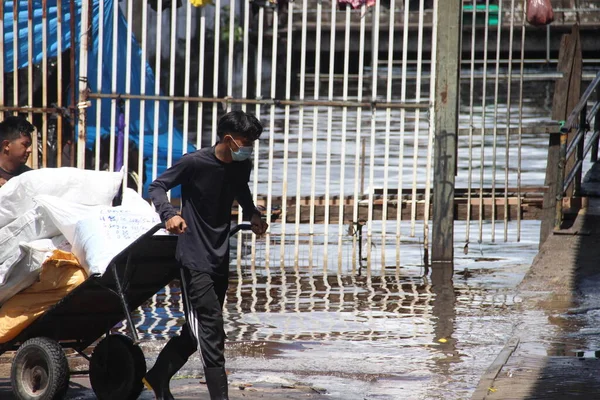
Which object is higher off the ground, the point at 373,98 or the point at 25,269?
the point at 373,98

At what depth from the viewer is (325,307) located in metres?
8.79

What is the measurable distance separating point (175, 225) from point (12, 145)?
154cm

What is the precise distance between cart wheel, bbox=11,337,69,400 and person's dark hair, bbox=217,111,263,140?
1.39m

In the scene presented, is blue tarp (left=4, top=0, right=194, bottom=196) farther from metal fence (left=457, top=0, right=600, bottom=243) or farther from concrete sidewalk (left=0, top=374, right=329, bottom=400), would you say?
concrete sidewalk (left=0, top=374, right=329, bottom=400)

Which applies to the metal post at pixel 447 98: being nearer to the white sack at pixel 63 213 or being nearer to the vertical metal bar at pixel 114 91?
the vertical metal bar at pixel 114 91

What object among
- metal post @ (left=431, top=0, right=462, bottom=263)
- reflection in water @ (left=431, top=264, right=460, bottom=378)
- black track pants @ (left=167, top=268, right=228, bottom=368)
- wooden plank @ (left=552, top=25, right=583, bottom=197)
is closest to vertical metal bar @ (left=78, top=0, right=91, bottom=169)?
metal post @ (left=431, top=0, right=462, bottom=263)

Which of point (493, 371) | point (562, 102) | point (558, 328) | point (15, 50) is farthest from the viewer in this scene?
point (562, 102)

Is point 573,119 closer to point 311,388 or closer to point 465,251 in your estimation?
point 465,251

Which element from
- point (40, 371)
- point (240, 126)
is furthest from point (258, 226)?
point (40, 371)

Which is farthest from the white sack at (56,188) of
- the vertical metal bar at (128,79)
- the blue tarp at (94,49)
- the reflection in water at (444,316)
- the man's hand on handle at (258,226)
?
the blue tarp at (94,49)

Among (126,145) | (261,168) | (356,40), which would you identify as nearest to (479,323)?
(126,145)

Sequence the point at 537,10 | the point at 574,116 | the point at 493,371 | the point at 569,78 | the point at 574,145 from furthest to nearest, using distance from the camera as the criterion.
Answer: the point at 569,78 → the point at 574,145 → the point at 537,10 → the point at 574,116 → the point at 493,371

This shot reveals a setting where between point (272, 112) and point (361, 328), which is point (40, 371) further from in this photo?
point (272, 112)

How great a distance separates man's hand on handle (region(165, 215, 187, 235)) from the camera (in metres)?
5.42
